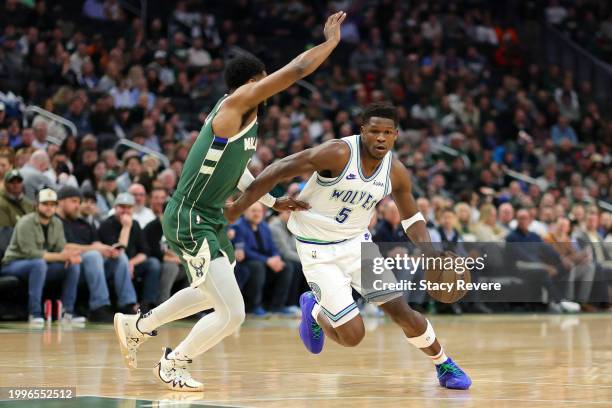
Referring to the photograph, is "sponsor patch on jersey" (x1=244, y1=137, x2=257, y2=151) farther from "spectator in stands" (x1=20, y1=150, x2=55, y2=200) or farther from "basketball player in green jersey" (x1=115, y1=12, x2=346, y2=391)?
"spectator in stands" (x1=20, y1=150, x2=55, y2=200)

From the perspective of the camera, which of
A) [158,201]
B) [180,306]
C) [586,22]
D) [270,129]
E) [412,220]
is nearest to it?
[180,306]

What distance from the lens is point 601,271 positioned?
682 inches

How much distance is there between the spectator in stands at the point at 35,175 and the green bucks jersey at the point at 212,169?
6686mm

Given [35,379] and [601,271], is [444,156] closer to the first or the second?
[601,271]

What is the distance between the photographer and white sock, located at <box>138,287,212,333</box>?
7.27m

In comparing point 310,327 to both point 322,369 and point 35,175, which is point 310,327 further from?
point 35,175

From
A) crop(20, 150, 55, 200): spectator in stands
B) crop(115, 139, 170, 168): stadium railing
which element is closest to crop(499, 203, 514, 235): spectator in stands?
crop(115, 139, 170, 168): stadium railing

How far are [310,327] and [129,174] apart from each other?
721 centimetres

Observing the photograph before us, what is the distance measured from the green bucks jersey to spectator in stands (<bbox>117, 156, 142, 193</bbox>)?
25.4 ft

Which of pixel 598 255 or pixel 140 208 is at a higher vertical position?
pixel 140 208

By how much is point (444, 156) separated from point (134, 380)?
14421 mm

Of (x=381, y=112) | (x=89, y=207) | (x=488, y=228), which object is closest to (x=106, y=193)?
(x=89, y=207)

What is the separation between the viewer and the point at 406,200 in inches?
308

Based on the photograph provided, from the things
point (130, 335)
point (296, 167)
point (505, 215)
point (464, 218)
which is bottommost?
point (505, 215)
